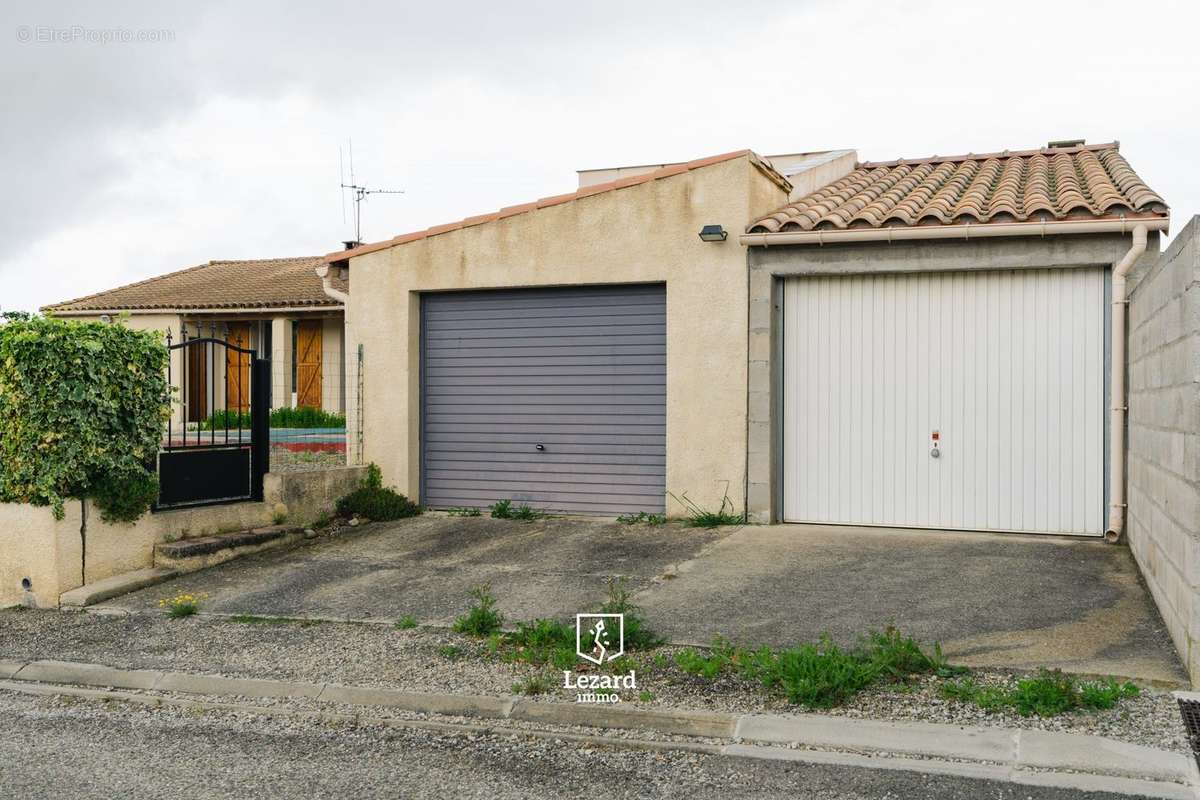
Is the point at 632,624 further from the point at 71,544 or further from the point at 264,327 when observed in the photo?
the point at 264,327

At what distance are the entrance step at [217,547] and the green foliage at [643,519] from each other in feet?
10.7

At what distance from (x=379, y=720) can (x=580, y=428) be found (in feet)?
20.0

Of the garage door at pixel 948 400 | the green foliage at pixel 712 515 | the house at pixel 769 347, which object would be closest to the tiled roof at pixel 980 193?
the house at pixel 769 347

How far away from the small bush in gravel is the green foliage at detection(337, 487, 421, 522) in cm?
294

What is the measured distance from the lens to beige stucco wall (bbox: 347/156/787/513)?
424 inches

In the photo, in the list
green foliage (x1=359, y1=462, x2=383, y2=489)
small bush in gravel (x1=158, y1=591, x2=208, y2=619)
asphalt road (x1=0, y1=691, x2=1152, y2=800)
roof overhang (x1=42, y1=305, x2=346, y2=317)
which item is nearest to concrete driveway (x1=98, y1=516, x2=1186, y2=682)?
small bush in gravel (x1=158, y1=591, x2=208, y2=619)

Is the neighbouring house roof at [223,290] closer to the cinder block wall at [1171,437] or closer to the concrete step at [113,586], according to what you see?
the concrete step at [113,586]

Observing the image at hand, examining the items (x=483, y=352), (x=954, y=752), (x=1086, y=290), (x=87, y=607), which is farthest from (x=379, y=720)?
(x=1086, y=290)

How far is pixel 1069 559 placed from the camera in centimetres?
879

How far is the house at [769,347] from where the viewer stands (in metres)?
9.88

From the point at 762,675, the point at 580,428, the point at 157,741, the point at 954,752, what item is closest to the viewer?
the point at 954,752

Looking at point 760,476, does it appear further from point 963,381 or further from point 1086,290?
point 1086,290

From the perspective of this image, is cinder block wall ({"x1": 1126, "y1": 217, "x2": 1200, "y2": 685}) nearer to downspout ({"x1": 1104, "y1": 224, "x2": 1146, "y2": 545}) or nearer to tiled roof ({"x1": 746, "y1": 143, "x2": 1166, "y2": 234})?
downspout ({"x1": 1104, "y1": 224, "x2": 1146, "y2": 545})

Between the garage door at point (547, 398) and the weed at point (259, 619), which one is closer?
the weed at point (259, 619)
